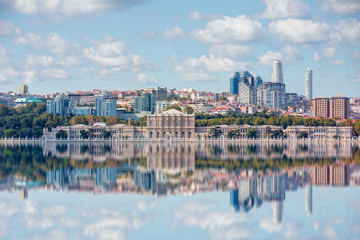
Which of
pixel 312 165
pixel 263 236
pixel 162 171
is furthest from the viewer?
pixel 312 165

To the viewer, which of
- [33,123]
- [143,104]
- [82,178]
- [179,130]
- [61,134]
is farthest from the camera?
[143,104]

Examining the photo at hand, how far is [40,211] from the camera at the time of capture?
25922 millimetres

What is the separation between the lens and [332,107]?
514 feet

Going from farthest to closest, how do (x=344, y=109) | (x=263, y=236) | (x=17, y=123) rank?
(x=344, y=109)
(x=17, y=123)
(x=263, y=236)

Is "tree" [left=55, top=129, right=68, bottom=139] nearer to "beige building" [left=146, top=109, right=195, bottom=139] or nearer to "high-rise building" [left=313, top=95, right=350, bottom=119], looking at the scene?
"beige building" [left=146, top=109, right=195, bottom=139]

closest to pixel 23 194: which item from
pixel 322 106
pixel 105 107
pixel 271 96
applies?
pixel 105 107

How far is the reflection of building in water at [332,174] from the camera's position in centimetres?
3375

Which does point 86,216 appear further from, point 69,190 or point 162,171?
point 162,171

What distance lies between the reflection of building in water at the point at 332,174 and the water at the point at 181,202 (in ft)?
0.17

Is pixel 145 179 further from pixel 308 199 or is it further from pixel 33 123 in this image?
pixel 33 123

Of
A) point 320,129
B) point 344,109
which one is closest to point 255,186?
point 320,129

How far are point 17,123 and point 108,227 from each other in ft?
281

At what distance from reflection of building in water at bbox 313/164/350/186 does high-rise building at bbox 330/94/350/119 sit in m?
115

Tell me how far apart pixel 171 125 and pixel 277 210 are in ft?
266
